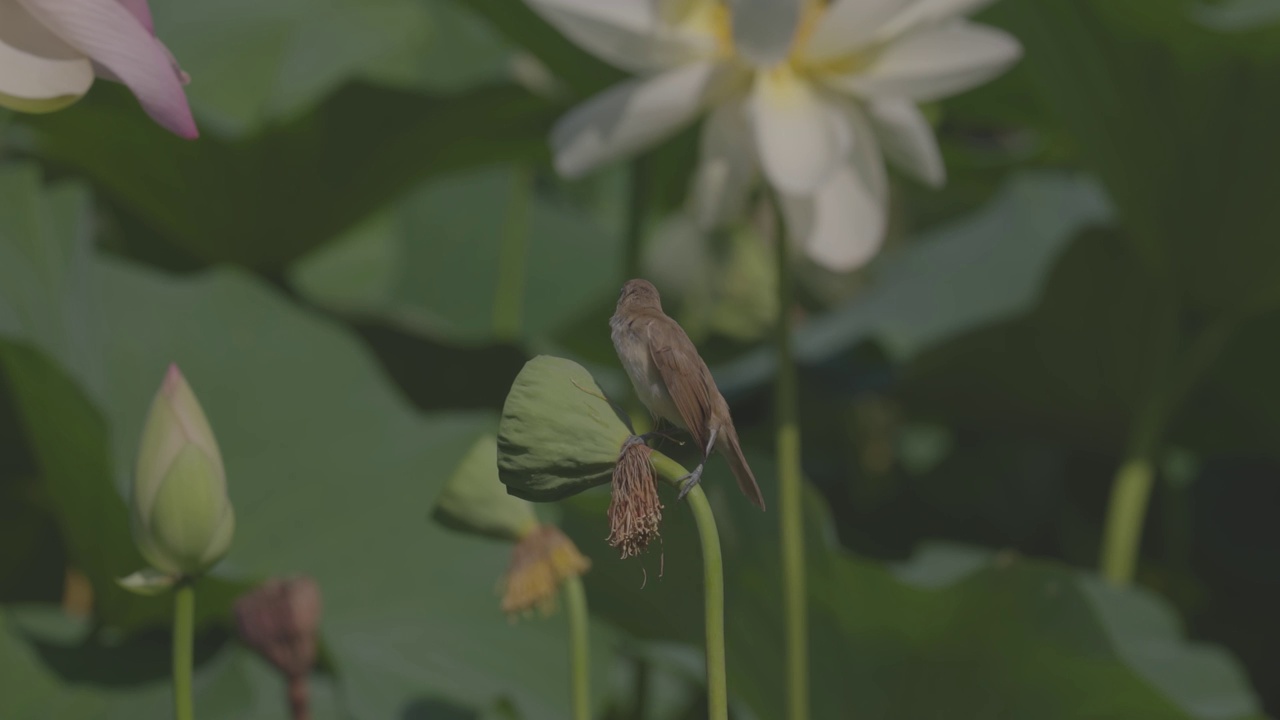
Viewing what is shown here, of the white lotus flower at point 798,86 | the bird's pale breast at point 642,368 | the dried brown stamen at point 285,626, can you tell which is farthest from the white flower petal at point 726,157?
the bird's pale breast at point 642,368

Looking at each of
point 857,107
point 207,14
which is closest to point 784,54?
point 857,107

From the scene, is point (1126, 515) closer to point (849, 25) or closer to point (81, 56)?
point (849, 25)

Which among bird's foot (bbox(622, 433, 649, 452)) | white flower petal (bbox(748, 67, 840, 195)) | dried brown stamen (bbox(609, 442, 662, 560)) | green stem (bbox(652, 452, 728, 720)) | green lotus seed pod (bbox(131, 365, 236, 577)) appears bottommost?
white flower petal (bbox(748, 67, 840, 195))

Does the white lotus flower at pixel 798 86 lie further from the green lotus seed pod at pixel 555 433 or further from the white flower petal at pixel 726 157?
the green lotus seed pod at pixel 555 433

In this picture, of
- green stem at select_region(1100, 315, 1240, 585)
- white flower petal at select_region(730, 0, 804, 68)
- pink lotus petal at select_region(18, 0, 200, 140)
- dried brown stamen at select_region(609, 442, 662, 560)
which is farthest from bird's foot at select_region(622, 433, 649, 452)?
green stem at select_region(1100, 315, 1240, 585)

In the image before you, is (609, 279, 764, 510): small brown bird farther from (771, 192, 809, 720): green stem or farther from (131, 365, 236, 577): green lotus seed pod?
(771, 192, 809, 720): green stem

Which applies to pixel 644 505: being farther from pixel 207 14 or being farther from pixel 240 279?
pixel 207 14

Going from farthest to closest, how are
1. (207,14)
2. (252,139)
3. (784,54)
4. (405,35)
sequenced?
(405,35) < (207,14) < (252,139) < (784,54)
